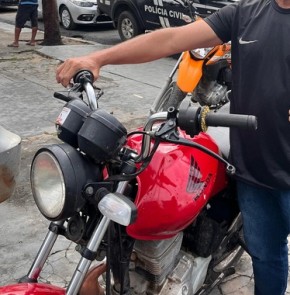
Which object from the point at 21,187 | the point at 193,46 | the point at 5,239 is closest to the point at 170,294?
the point at 193,46

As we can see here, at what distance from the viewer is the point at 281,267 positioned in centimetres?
232

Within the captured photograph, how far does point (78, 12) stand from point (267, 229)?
403 inches

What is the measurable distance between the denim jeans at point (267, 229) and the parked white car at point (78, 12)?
33.4 ft

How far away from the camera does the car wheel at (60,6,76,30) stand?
1179 centimetres

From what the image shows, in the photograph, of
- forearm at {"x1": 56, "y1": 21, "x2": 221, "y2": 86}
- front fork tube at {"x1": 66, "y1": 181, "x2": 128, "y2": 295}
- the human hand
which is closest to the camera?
front fork tube at {"x1": 66, "y1": 181, "x2": 128, "y2": 295}

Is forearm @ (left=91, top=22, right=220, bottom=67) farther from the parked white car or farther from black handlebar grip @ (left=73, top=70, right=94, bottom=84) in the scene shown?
the parked white car

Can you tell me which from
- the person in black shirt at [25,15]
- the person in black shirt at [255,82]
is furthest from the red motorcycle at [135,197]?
the person in black shirt at [25,15]

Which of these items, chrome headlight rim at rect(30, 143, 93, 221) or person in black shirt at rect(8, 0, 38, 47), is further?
person in black shirt at rect(8, 0, 38, 47)

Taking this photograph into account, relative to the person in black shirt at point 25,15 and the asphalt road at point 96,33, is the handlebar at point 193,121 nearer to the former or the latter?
the person in black shirt at point 25,15

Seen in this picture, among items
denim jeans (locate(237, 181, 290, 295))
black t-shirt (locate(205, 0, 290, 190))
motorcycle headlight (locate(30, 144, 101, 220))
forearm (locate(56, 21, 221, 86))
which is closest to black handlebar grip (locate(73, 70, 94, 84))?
forearm (locate(56, 21, 221, 86))

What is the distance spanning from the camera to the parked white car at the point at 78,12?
1156cm

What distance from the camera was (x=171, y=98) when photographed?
4.12 meters

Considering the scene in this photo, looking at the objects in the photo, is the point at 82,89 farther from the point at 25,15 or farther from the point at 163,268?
the point at 25,15

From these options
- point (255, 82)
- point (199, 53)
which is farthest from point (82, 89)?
point (199, 53)
